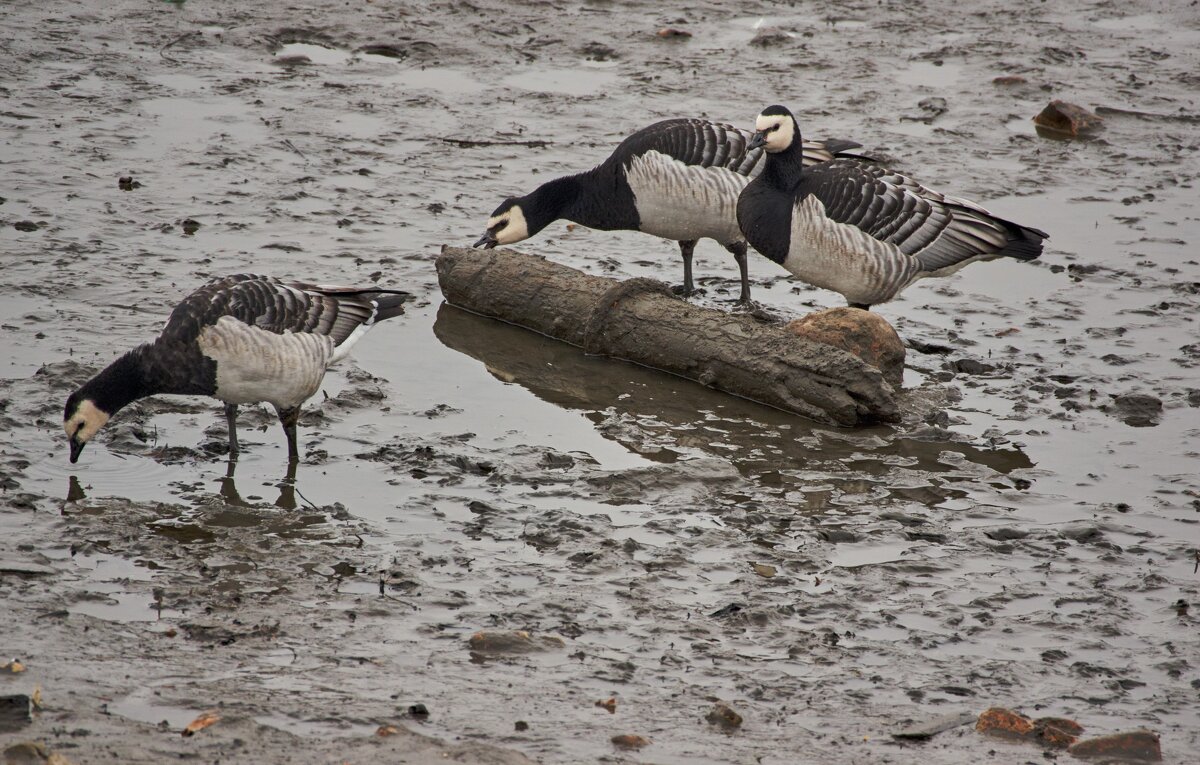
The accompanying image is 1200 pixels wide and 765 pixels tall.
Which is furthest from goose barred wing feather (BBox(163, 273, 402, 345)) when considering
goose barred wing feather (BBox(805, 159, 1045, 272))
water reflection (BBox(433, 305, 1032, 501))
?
goose barred wing feather (BBox(805, 159, 1045, 272))

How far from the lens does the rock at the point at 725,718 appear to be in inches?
215

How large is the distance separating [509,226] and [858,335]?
132 inches

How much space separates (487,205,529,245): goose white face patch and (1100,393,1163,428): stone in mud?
4.83 m

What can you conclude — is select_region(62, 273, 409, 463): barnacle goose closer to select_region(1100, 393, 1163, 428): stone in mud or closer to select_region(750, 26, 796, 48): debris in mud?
select_region(1100, 393, 1163, 428): stone in mud

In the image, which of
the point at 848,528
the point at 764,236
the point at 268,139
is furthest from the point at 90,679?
the point at 268,139

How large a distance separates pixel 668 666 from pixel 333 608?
5.23 ft

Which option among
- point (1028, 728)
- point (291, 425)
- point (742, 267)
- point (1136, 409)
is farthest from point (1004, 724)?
point (742, 267)

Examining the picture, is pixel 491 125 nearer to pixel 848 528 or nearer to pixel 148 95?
pixel 148 95

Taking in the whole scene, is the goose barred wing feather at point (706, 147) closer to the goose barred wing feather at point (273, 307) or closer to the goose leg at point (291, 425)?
the goose barred wing feather at point (273, 307)

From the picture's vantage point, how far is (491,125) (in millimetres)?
13977

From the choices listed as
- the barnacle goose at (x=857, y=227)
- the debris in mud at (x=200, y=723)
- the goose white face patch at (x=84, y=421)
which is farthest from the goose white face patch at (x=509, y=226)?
the debris in mud at (x=200, y=723)

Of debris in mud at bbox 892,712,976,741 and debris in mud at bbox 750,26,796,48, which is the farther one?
debris in mud at bbox 750,26,796,48

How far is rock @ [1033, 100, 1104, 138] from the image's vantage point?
14.5 metres

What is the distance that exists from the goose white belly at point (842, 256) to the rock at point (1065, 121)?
567 cm
